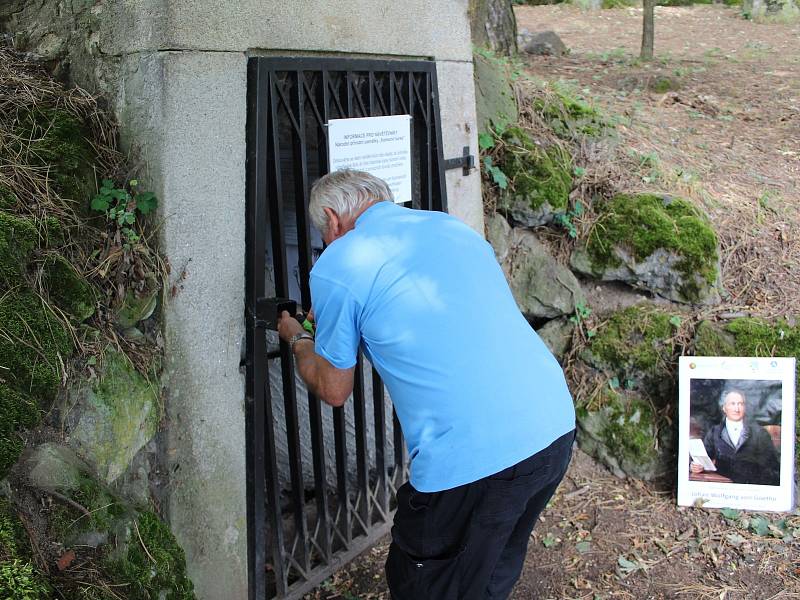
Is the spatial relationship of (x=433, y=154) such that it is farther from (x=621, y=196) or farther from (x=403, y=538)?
(x=403, y=538)

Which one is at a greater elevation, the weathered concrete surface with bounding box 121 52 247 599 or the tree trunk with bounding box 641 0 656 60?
the tree trunk with bounding box 641 0 656 60

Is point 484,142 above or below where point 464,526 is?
above

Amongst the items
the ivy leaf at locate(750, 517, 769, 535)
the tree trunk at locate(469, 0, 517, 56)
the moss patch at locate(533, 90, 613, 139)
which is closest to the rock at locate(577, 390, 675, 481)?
the ivy leaf at locate(750, 517, 769, 535)

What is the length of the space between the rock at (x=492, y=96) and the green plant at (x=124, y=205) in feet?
9.31

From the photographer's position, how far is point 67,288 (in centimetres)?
273

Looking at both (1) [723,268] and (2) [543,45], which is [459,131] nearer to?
(1) [723,268]

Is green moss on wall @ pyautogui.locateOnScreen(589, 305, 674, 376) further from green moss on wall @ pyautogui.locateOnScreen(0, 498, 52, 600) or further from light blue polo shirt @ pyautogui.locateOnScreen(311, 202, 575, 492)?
green moss on wall @ pyautogui.locateOnScreen(0, 498, 52, 600)

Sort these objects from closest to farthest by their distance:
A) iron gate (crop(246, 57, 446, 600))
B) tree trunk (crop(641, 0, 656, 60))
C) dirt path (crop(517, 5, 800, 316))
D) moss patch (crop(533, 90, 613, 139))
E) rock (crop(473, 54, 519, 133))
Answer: iron gate (crop(246, 57, 446, 600))
rock (crop(473, 54, 519, 133))
dirt path (crop(517, 5, 800, 316))
moss patch (crop(533, 90, 613, 139))
tree trunk (crop(641, 0, 656, 60))

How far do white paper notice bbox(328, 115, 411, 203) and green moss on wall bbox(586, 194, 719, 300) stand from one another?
175cm

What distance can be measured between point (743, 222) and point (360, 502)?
3540 mm

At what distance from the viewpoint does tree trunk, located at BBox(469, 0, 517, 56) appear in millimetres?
8656

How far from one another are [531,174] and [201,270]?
2.86 meters

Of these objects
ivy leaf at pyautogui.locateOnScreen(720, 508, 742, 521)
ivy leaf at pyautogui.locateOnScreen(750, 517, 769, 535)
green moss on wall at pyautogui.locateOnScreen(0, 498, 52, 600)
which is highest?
green moss on wall at pyautogui.locateOnScreen(0, 498, 52, 600)

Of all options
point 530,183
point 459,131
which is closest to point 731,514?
point 530,183
